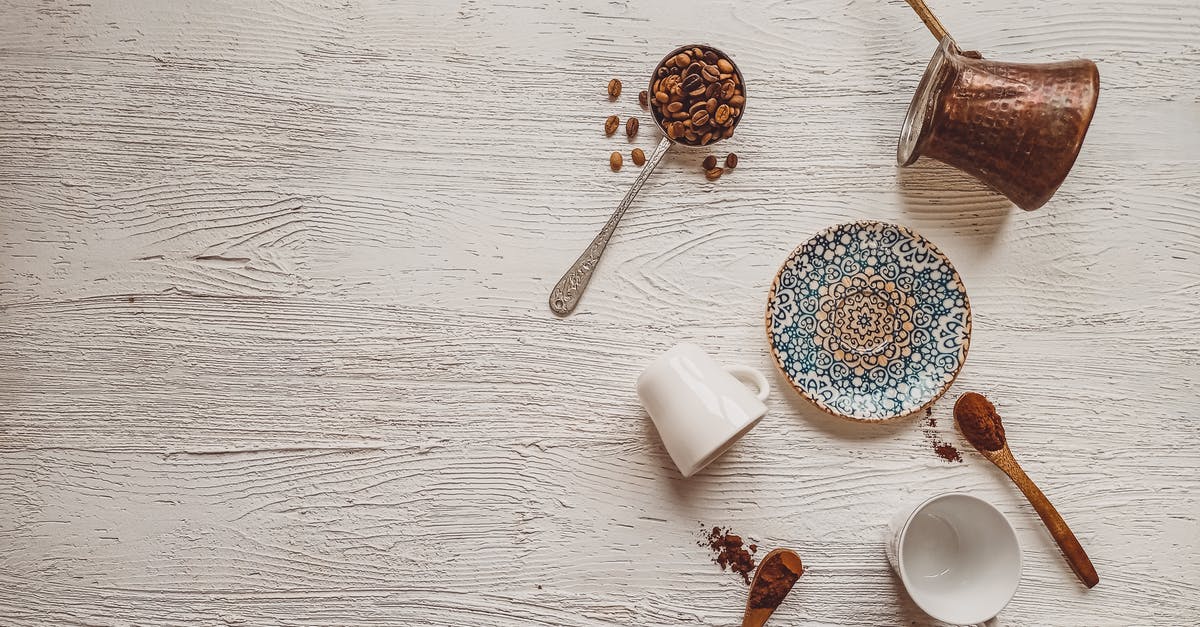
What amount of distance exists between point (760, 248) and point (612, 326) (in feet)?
0.77

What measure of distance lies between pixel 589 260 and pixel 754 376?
0.27m

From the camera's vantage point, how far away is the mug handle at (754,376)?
2.93 feet

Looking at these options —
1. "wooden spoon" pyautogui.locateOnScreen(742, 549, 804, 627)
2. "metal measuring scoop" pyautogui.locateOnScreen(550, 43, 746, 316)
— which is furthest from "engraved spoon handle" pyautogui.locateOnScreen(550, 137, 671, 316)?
"wooden spoon" pyautogui.locateOnScreen(742, 549, 804, 627)

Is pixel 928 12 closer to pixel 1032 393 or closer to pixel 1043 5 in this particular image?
pixel 1043 5

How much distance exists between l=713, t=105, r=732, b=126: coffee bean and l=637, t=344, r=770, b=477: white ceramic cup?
31 cm

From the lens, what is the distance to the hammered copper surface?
2.79 ft

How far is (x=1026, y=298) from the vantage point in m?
1.00

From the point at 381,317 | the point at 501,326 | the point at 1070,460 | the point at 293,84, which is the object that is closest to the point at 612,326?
the point at 501,326

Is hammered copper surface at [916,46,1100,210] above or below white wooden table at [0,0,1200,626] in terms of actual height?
above

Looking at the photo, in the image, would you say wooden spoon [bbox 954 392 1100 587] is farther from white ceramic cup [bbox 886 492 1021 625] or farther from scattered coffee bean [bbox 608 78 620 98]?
scattered coffee bean [bbox 608 78 620 98]

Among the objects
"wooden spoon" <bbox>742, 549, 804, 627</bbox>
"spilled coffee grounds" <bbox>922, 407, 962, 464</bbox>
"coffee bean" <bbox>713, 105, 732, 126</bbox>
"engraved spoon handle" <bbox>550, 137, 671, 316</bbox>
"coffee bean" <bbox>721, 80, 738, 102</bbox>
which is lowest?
"wooden spoon" <bbox>742, 549, 804, 627</bbox>

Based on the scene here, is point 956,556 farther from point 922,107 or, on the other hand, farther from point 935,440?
point 922,107

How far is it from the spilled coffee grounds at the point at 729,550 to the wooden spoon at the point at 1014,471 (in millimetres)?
343

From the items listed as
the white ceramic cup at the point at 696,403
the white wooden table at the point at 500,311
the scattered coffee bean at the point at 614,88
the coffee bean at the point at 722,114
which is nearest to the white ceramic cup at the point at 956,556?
the white wooden table at the point at 500,311
